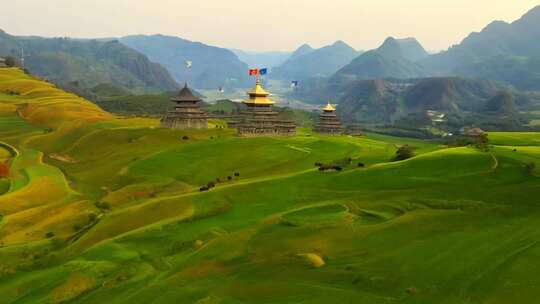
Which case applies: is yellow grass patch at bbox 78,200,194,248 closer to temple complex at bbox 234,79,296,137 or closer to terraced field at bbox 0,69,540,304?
terraced field at bbox 0,69,540,304

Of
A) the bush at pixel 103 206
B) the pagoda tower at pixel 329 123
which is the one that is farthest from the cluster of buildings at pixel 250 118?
the bush at pixel 103 206

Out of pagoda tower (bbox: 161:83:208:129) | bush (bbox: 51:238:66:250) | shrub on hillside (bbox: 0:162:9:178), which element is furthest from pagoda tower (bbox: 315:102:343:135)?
bush (bbox: 51:238:66:250)

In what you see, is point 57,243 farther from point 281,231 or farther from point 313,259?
point 313,259

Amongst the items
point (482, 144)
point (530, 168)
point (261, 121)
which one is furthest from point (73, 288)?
point (261, 121)

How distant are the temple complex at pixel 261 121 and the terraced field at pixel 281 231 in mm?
23079

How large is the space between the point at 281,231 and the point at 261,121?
6677cm

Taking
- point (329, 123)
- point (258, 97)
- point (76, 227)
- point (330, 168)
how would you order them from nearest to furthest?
point (76, 227)
point (330, 168)
point (258, 97)
point (329, 123)

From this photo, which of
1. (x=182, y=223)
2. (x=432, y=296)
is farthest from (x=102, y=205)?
(x=432, y=296)

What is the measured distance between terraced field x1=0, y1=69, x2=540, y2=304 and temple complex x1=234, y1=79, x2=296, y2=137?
75.7ft

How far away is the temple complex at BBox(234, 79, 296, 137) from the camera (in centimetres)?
11125

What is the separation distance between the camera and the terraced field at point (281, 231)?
3678cm

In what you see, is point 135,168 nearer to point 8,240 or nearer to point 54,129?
point 8,240

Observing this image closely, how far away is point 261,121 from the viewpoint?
4456 inches

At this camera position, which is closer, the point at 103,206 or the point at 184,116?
the point at 103,206
